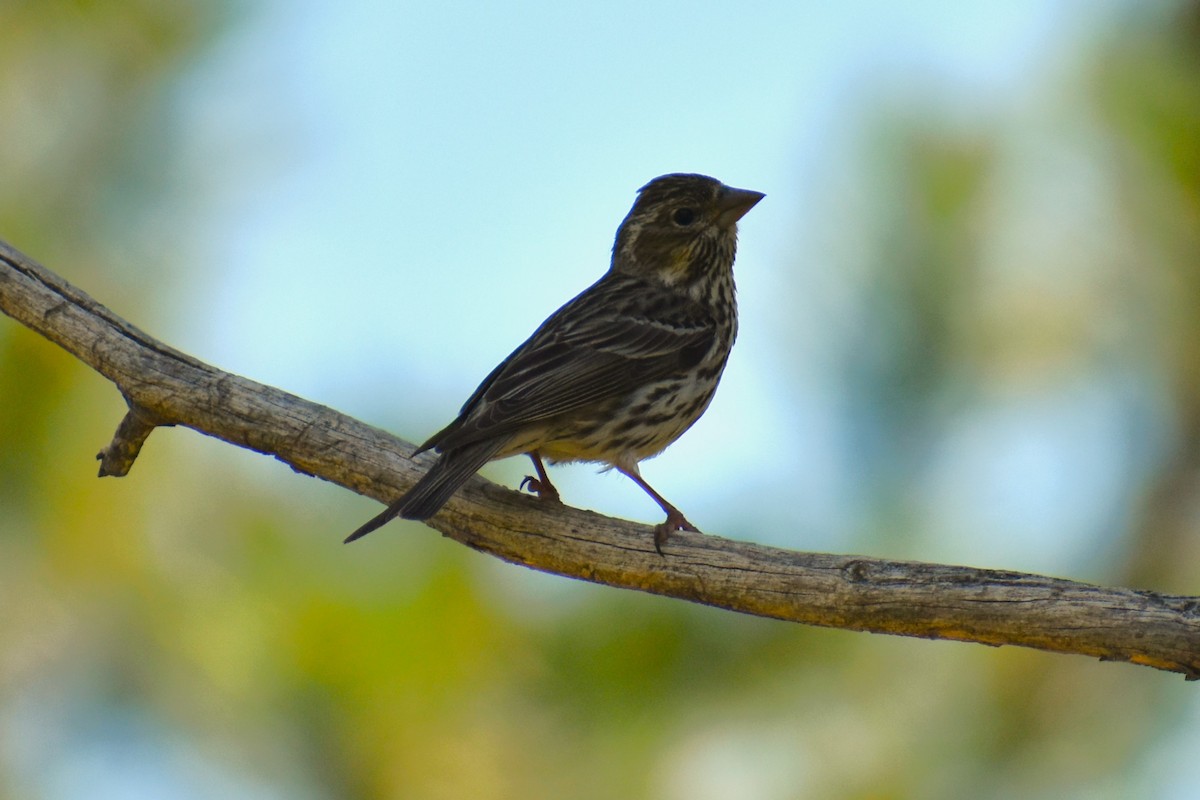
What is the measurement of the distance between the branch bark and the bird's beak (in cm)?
176

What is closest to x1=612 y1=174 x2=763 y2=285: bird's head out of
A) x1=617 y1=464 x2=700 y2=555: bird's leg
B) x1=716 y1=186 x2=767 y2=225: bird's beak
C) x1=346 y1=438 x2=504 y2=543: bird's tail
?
x1=716 y1=186 x2=767 y2=225: bird's beak

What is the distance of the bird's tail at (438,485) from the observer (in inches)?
169

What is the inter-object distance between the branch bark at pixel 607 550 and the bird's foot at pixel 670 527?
1.1 inches

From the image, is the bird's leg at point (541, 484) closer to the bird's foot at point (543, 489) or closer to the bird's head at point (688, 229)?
the bird's foot at point (543, 489)

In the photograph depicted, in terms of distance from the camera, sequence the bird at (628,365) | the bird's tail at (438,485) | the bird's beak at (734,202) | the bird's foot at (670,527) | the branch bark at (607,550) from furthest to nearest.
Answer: the bird's beak at (734,202) < the bird at (628,365) < the bird's foot at (670,527) < the bird's tail at (438,485) < the branch bark at (607,550)

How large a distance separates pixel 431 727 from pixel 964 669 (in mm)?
1988

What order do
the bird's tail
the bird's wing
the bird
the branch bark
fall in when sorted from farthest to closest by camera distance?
the bird's wing, the bird, the bird's tail, the branch bark

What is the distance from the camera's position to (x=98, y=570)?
568 cm

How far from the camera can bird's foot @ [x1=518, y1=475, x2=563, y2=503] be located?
485 centimetres

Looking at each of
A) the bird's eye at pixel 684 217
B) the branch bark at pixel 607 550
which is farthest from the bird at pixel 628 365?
the branch bark at pixel 607 550

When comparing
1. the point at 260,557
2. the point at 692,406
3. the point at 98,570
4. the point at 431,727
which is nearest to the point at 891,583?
the point at 692,406

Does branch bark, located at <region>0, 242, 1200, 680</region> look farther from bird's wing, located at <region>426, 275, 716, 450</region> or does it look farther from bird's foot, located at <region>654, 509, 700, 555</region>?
bird's wing, located at <region>426, 275, 716, 450</region>

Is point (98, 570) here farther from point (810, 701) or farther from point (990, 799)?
point (990, 799)

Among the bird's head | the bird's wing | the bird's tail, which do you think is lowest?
the bird's tail
